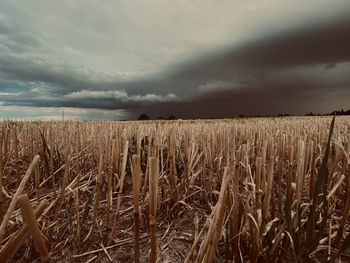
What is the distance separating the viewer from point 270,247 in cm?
184

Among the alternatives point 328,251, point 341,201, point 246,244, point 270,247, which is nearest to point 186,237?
point 246,244

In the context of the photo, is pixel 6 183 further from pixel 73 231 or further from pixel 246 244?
pixel 246 244

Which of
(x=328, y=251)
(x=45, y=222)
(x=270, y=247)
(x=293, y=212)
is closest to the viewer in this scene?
(x=270, y=247)

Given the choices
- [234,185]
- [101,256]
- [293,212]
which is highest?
[234,185]

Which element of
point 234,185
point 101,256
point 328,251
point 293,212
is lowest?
point 101,256

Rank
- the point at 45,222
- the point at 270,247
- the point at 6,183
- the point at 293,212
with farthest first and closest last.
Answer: the point at 6,183
the point at 45,222
the point at 293,212
the point at 270,247

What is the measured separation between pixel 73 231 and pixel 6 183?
158 cm

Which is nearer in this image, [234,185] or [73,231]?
[234,185]

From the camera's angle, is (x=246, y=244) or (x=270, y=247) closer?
(x=270, y=247)

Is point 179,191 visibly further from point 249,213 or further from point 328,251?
point 328,251

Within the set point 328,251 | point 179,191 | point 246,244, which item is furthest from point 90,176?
point 328,251

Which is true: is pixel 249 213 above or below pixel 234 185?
below

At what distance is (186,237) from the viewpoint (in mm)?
2398

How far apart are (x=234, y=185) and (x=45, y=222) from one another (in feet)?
4.94
